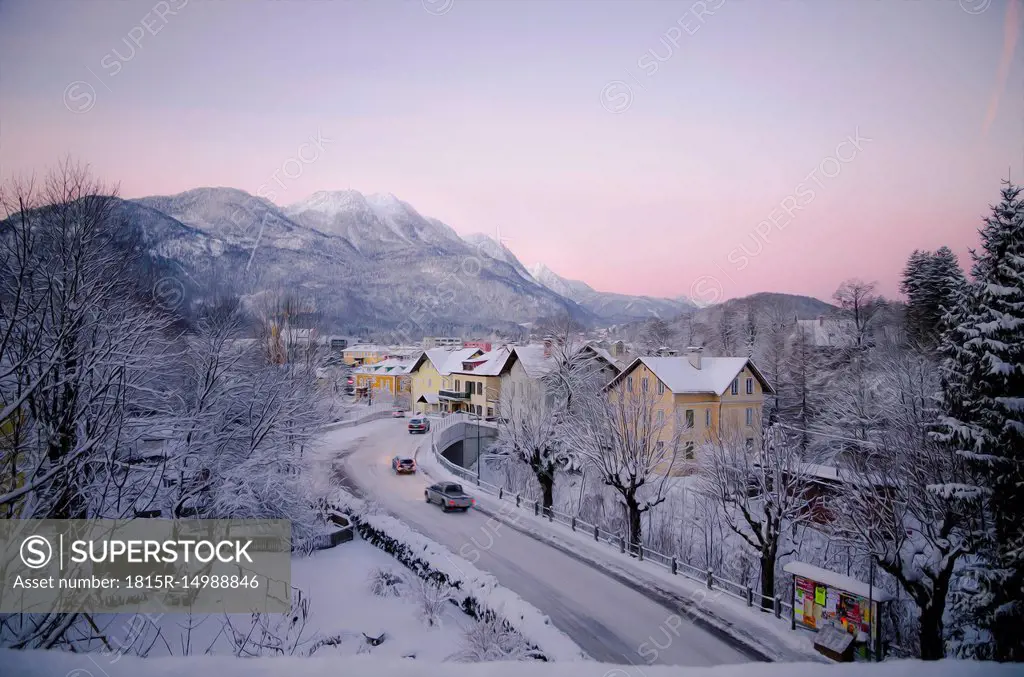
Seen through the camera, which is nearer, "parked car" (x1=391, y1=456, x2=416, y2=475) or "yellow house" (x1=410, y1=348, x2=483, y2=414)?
"parked car" (x1=391, y1=456, x2=416, y2=475)

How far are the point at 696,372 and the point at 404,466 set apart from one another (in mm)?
17299

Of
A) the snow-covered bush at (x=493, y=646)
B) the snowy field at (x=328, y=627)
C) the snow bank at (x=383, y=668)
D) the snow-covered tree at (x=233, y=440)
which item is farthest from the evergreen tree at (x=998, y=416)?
the snow-covered tree at (x=233, y=440)

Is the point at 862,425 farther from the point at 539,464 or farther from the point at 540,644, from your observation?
the point at 540,644

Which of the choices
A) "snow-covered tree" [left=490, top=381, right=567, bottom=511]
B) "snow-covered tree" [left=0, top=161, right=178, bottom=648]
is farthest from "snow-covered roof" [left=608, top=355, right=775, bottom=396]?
"snow-covered tree" [left=0, top=161, right=178, bottom=648]

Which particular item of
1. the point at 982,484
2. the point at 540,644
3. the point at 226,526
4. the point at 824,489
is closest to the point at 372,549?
the point at 226,526

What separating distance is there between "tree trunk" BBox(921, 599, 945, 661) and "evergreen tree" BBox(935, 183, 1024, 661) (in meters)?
1.15

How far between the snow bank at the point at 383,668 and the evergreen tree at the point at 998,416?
294 centimetres

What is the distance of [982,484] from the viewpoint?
8602 millimetres

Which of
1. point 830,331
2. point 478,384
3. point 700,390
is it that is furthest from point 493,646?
point 830,331

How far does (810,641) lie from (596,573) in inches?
202

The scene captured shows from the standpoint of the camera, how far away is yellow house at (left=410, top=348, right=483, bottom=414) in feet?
161

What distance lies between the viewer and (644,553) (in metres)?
16.5

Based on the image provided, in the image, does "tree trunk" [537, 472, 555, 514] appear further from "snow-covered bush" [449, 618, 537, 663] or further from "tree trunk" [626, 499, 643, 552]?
"snow-covered bush" [449, 618, 537, 663]

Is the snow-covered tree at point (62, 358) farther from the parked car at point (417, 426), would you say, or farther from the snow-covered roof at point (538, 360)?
the parked car at point (417, 426)
